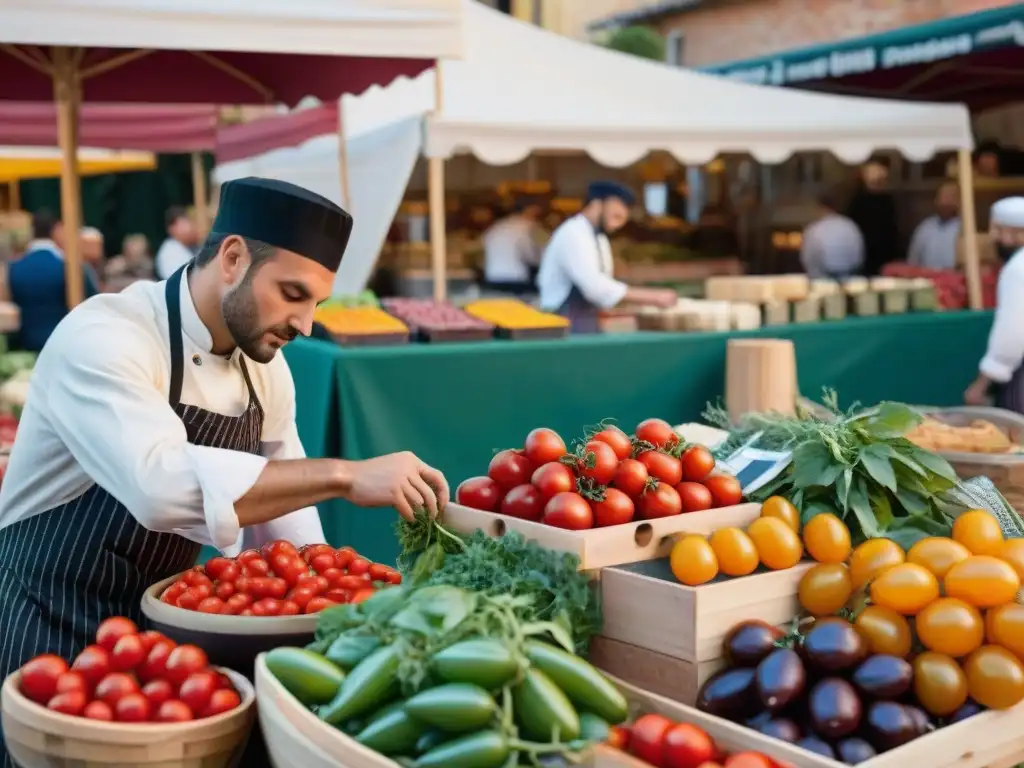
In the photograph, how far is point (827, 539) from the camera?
2.29 m

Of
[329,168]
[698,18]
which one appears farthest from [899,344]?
[698,18]

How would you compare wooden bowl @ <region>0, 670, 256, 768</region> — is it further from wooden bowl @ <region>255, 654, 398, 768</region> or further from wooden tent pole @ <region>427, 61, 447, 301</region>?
wooden tent pole @ <region>427, 61, 447, 301</region>

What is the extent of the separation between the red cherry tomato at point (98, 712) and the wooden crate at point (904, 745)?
718mm

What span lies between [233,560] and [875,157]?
38.2 feet

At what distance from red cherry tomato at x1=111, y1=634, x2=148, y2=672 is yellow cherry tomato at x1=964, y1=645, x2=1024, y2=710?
1426 millimetres

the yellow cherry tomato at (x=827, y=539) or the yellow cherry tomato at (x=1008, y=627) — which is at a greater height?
the yellow cherry tomato at (x=827, y=539)

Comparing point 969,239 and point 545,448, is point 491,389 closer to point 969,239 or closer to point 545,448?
point 545,448

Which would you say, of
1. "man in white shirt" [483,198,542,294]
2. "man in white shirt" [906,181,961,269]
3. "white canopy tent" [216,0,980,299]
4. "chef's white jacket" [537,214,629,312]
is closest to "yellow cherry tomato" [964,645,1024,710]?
"chef's white jacket" [537,214,629,312]

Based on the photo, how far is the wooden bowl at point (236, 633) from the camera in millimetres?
2025

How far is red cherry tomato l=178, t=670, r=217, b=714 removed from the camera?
1786 mm

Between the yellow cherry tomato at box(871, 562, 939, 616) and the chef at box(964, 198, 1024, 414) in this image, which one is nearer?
the yellow cherry tomato at box(871, 562, 939, 616)

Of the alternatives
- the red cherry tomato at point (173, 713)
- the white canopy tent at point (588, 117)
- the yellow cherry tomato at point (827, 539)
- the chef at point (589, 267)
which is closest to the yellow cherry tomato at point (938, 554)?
the yellow cherry tomato at point (827, 539)

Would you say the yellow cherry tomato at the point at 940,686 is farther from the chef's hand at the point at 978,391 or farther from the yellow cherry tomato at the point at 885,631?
the chef's hand at the point at 978,391

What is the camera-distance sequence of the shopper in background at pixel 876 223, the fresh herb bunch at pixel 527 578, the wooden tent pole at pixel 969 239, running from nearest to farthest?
the fresh herb bunch at pixel 527 578
the wooden tent pole at pixel 969 239
the shopper in background at pixel 876 223
